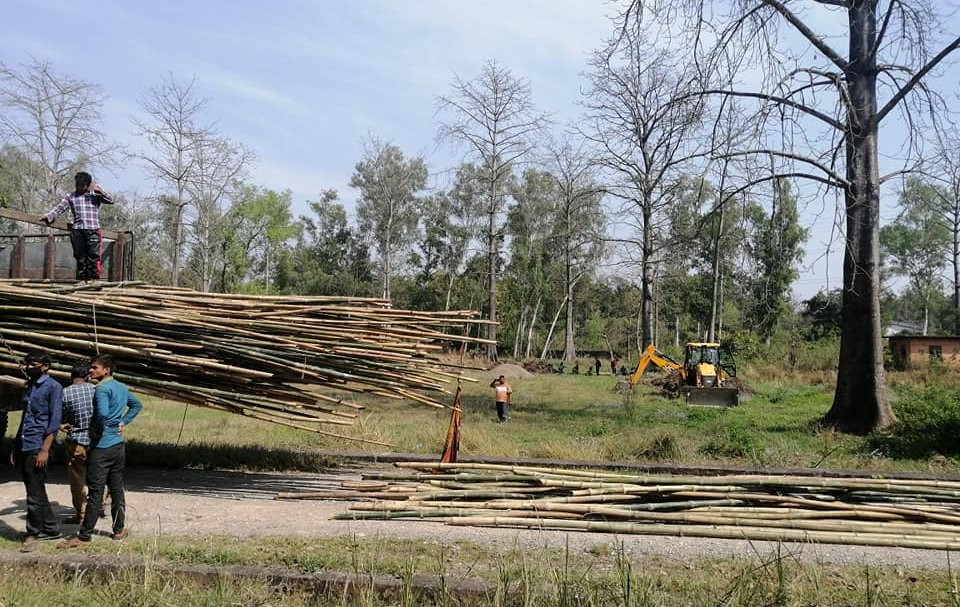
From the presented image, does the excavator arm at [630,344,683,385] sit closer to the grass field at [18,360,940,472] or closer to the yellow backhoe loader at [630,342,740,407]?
the yellow backhoe loader at [630,342,740,407]

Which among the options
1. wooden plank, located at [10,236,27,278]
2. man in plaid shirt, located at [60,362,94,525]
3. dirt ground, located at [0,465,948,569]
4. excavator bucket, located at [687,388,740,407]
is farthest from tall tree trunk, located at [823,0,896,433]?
wooden plank, located at [10,236,27,278]

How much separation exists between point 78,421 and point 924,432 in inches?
431

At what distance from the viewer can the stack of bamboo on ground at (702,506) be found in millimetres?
5773

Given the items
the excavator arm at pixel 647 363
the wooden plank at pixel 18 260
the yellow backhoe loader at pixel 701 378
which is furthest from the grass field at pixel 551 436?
the excavator arm at pixel 647 363

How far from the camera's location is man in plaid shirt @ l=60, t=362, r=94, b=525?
6.21m

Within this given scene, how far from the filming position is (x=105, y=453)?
234 inches

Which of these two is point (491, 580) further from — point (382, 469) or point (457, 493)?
point (382, 469)

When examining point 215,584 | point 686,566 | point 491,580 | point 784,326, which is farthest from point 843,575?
point 784,326

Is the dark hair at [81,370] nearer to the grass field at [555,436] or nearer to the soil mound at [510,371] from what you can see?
the grass field at [555,436]

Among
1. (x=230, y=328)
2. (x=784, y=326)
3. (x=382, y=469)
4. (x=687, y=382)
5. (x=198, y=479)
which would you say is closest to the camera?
(x=230, y=328)

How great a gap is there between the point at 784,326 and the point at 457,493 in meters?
70.4

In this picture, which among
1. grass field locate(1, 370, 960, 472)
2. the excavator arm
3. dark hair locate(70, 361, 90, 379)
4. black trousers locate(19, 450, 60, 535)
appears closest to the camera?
black trousers locate(19, 450, 60, 535)

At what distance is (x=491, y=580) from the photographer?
15.4ft

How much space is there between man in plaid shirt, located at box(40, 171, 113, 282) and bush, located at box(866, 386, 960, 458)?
1086 centimetres
